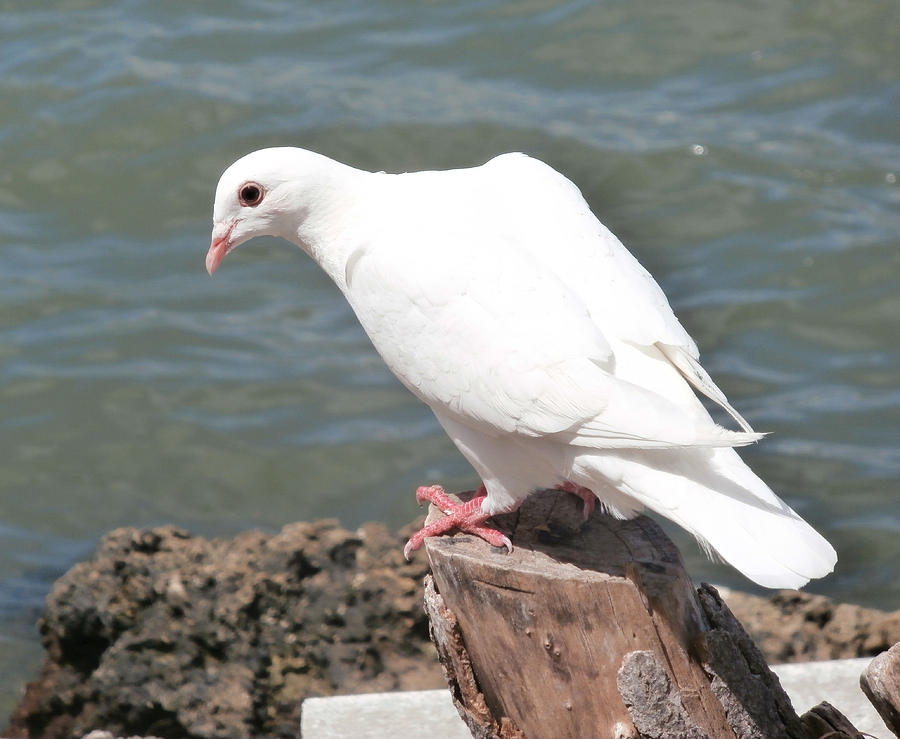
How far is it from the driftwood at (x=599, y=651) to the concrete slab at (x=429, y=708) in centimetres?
93

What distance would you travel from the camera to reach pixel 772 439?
7957mm

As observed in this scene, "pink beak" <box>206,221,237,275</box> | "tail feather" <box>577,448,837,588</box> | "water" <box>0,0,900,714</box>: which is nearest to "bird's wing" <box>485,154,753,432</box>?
"tail feather" <box>577,448,837,588</box>

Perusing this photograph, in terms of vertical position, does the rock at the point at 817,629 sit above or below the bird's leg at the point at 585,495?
below

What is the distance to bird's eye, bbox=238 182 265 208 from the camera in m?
4.24

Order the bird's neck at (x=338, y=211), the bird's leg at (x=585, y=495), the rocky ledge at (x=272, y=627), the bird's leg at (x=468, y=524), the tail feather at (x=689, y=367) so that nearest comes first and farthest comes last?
1. the tail feather at (x=689, y=367)
2. the bird's leg at (x=468, y=524)
3. the bird's leg at (x=585, y=495)
4. the bird's neck at (x=338, y=211)
5. the rocky ledge at (x=272, y=627)

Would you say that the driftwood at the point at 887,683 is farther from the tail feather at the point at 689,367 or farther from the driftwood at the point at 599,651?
the tail feather at the point at 689,367

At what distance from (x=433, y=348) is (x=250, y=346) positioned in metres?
5.50

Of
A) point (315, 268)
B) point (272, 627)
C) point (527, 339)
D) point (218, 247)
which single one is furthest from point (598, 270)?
point (315, 268)

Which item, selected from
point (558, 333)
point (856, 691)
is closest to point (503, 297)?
point (558, 333)

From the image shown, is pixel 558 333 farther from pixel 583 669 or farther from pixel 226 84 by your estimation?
pixel 226 84

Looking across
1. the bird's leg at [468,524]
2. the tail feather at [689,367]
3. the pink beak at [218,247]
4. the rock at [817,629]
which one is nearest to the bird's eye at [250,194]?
the pink beak at [218,247]

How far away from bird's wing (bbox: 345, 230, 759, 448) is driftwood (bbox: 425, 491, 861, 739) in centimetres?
43

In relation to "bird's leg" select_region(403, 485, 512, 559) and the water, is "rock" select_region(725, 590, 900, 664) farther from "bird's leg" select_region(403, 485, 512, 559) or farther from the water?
"bird's leg" select_region(403, 485, 512, 559)

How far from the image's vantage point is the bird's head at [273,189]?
4.23 meters
